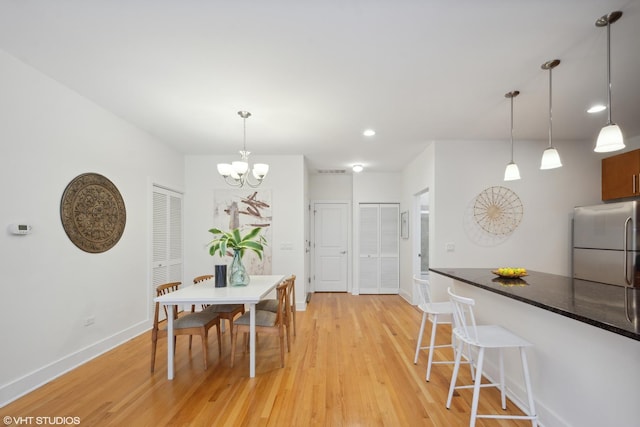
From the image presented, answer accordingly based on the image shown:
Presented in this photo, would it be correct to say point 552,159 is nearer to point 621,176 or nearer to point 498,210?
point 498,210

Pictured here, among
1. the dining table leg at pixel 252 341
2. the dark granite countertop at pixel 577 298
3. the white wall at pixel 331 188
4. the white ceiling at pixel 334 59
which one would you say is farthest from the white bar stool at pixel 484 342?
the white wall at pixel 331 188

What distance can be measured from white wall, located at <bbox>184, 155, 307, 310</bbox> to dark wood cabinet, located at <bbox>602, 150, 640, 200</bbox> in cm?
429

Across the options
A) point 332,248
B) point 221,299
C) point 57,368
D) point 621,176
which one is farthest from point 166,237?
point 621,176

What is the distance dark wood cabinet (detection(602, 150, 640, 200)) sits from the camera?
366 cm

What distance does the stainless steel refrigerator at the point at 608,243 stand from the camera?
323cm

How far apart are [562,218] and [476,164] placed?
139cm

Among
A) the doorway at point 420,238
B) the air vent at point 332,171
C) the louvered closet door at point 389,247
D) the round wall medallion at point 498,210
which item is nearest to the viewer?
the round wall medallion at point 498,210

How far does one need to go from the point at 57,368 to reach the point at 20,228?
1284 mm

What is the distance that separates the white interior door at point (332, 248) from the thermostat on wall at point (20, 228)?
190 inches

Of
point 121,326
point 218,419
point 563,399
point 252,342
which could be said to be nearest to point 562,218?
point 563,399

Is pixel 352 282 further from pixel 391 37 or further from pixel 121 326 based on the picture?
pixel 391 37

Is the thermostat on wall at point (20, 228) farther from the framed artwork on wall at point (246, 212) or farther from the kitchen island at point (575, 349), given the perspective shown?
the kitchen island at point (575, 349)

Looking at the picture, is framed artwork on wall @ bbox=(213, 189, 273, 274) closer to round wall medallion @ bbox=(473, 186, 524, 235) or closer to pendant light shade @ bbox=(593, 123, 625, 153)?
round wall medallion @ bbox=(473, 186, 524, 235)

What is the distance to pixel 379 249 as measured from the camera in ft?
21.6
